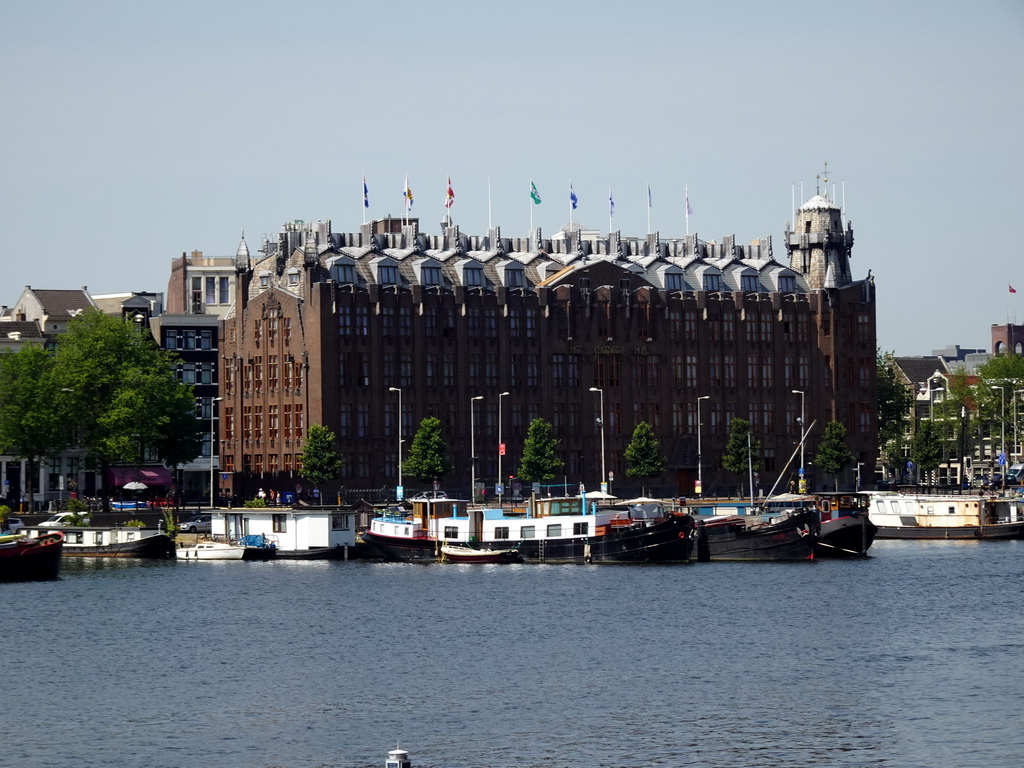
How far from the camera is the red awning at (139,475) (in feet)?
625

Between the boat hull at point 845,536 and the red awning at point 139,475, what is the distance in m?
76.1

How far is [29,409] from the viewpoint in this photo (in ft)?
560

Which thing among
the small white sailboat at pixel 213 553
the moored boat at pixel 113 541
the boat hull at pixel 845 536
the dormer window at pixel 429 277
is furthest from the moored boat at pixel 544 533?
the dormer window at pixel 429 277

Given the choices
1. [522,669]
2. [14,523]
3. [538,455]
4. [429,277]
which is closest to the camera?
[522,669]

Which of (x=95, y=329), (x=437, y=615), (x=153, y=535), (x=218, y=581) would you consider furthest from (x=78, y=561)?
(x=437, y=615)

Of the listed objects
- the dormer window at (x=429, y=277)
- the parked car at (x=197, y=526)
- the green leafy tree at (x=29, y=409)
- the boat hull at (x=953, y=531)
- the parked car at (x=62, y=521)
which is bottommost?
the boat hull at (x=953, y=531)

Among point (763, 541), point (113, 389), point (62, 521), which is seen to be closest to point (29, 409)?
point (113, 389)

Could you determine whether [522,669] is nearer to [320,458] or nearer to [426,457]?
[320,458]

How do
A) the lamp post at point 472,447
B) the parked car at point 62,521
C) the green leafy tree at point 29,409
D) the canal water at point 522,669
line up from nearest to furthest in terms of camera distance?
the canal water at point 522,669 → the parked car at point 62,521 → the green leafy tree at point 29,409 → the lamp post at point 472,447

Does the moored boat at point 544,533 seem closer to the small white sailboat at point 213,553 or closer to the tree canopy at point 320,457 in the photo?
the small white sailboat at point 213,553

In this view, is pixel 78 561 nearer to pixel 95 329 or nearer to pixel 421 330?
pixel 95 329

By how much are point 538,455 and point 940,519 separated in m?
43.7

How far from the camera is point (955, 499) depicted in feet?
545

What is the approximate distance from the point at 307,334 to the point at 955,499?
6294 centimetres
